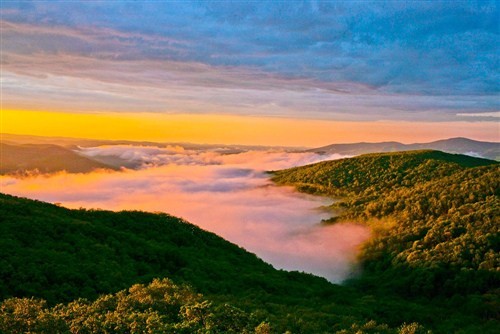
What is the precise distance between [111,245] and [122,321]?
37.3 m

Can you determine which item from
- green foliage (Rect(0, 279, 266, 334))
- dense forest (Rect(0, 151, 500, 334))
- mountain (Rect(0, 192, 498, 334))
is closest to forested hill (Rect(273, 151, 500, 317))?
dense forest (Rect(0, 151, 500, 334))

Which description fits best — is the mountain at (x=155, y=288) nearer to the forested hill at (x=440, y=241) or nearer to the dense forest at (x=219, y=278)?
the dense forest at (x=219, y=278)

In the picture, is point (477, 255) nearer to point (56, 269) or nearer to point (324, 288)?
point (324, 288)

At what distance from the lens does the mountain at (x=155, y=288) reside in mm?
38156

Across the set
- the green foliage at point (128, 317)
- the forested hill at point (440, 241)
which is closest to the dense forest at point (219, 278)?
the green foliage at point (128, 317)

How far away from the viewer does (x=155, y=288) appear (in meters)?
48.8

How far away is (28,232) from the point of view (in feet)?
207

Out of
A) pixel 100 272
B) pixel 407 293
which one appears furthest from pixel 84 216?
pixel 407 293

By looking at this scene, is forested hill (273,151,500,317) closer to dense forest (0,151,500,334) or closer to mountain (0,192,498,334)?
dense forest (0,151,500,334)

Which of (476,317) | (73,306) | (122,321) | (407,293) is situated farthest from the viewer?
(407,293)

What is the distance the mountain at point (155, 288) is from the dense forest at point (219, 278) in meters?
0.17

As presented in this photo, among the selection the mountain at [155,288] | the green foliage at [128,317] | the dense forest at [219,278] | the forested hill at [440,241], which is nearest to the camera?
the green foliage at [128,317]

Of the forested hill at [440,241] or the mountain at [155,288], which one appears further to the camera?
the forested hill at [440,241]

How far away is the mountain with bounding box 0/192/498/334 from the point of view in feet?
125
